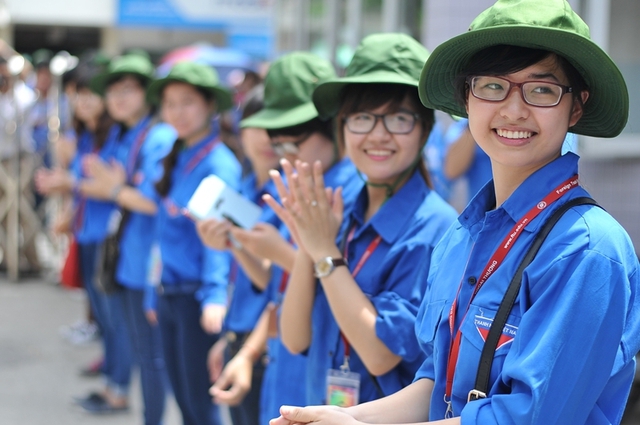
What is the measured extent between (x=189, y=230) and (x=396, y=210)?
2.14m

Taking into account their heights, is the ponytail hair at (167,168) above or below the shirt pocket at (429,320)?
below

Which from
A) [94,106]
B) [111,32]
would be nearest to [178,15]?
[111,32]

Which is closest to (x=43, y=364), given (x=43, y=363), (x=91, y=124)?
(x=43, y=363)

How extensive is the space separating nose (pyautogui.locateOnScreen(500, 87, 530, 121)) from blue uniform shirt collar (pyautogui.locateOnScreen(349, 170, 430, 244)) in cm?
87

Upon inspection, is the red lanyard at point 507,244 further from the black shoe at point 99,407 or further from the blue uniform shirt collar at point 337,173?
the black shoe at point 99,407

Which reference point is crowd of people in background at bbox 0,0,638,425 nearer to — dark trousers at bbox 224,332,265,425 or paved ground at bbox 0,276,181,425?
dark trousers at bbox 224,332,265,425

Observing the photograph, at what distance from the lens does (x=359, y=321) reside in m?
2.35

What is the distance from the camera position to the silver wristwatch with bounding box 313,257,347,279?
7.97ft

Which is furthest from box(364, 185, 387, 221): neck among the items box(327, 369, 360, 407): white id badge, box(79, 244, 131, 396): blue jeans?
box(79, 244, 131, 396): blue jeans

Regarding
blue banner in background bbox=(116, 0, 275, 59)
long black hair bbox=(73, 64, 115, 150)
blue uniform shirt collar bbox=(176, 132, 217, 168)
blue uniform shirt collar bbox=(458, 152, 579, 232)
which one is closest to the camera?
blue uniform shirt collar bbox=(458, 152, 579, 232)

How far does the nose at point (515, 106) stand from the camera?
65.6 inches

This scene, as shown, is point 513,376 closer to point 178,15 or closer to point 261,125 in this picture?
point 261,125

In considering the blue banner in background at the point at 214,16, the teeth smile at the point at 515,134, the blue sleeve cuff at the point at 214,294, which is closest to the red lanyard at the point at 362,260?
the teeth smile at the point at 515,134

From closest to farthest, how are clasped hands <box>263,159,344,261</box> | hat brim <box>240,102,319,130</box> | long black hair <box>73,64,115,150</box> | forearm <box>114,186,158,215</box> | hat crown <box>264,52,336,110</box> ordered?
clasped hands <box>263,159,344,261</box> < hat brim <box>240,102,319,130</box> < hat crown <box>264,52,336,110</box> < forearm <box>114,186,158,215</box> < long black hair <box>73,64,115,150</box>
